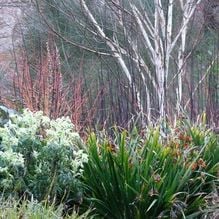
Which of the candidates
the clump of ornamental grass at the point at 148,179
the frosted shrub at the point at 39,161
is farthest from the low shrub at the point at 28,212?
the clump of ornamental grass at the point at 148,179

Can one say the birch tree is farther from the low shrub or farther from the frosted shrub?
the low shrub

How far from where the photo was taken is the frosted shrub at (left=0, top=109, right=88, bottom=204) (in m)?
4.47

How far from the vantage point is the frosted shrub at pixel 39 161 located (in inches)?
176

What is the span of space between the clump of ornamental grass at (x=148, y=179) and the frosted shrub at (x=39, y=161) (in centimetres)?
27

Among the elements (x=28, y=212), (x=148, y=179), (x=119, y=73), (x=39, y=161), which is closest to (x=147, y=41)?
(x=119, y=73)

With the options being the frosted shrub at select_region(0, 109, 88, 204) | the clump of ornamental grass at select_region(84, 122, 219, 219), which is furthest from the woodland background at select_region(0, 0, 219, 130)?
the frosted shrub at select_region(0, 109, 88, 204)

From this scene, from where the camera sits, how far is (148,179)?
4676 millimetres

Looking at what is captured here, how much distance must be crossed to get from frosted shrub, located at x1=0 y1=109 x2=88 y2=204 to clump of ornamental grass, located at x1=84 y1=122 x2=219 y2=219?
10.5 inches

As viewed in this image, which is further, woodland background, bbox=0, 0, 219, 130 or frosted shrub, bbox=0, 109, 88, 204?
woodland background, bbox=0, 0, 219, 130

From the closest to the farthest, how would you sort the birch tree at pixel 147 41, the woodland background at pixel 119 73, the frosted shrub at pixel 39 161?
the frosted shrub at pixel 39 161, the woodland background at pixel 119 73, the birch tree at pixel 147 41

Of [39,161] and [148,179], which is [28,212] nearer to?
[39,161]

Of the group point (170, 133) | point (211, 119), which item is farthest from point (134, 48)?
point (170, 133)

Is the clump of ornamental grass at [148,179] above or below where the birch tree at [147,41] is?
below

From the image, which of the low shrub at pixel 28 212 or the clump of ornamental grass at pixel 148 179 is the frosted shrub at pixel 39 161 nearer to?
the clump of ornamental grass at pixel 148 179
